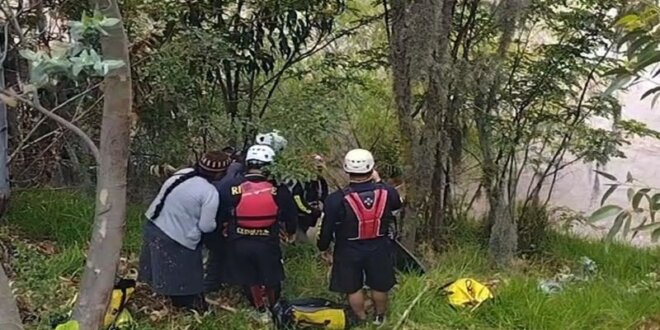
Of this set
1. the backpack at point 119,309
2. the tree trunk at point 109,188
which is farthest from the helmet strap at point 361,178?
the tree trunk at point 109,188

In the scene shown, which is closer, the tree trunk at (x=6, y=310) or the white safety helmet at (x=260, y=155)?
the tree trunk at (x=6, y=310)

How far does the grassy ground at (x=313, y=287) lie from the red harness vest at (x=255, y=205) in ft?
1.80

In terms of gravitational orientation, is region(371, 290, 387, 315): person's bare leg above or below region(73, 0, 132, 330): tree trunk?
below

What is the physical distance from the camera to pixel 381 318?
499cm

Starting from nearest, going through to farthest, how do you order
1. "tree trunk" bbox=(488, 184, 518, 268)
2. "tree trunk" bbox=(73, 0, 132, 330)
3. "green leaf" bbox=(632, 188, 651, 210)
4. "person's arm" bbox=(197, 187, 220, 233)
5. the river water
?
"green leaf" bbox=(632, 188, 651, 210), "tree trunk" bbox=(73, 0, 132, 330), "person's arm" bbox=(197, 187, 220, 233), "tree trunk" bbox=(488, 184, 518, 268), the river water

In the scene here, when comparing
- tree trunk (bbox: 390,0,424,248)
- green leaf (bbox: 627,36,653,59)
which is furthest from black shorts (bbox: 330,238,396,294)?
green leaf (bbox: 627,36,653,59)

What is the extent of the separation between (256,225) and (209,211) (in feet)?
0.91

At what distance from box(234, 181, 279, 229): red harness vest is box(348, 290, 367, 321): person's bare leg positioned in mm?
686

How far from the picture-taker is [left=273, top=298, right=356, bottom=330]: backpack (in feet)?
15.7

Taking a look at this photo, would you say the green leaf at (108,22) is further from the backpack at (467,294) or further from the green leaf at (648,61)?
the backpack at (467,294)

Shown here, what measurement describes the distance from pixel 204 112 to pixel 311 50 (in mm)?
1172

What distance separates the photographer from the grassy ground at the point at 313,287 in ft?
15.7

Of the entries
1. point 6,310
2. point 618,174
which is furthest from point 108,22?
point 618,174

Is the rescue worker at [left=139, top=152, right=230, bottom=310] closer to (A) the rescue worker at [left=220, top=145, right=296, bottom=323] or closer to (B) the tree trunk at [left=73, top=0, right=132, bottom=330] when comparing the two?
(A) the rescue worker at [left=220, top=145, right=296, bottom=323]
